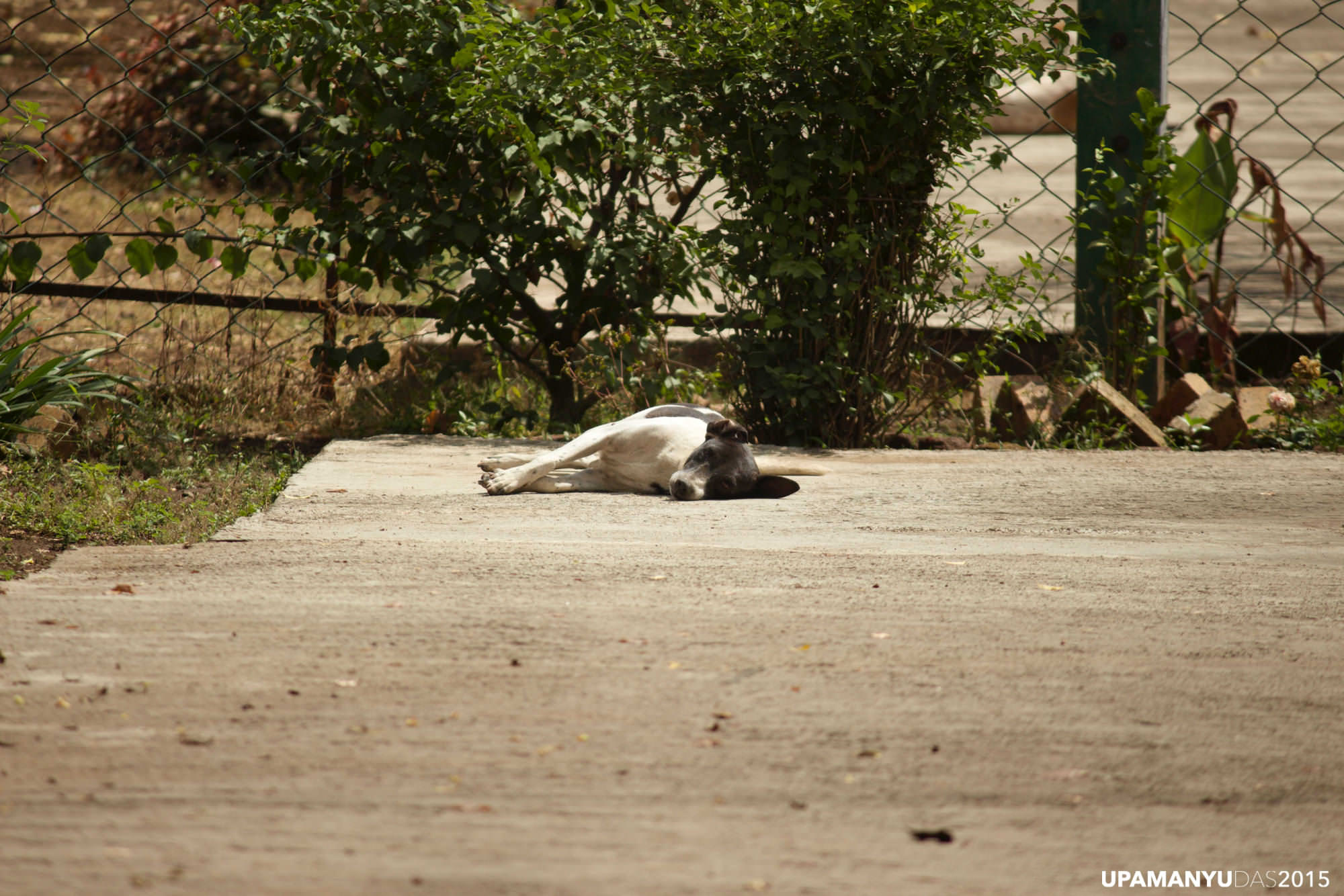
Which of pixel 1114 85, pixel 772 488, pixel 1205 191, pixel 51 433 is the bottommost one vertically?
Result: pixel 772 488

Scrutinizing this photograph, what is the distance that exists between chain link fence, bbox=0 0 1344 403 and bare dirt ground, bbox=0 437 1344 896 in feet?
5.89

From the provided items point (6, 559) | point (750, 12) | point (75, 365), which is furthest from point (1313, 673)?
point (75, 365)

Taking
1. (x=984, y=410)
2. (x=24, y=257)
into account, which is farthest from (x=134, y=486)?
(x=984, y=410)

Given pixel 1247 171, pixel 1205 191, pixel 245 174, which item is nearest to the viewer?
pixel 245 174

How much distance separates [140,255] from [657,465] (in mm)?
2130

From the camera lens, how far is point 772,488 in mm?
3818

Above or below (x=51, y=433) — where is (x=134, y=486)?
below

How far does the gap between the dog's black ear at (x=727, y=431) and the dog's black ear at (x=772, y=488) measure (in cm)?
15

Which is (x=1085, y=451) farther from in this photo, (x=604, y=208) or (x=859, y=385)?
(x=604, y=208)

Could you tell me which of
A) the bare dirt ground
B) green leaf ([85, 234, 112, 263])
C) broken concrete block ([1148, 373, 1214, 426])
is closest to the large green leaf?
broken concrete block ([1148, 373, 1214, 426])

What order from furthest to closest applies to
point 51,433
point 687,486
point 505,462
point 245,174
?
1. point 245,174
2. point 51,433
3. point 505,462
4. point 687,486

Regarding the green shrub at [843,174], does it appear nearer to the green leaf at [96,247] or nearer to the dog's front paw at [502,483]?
the dog's front paw at [502,483]

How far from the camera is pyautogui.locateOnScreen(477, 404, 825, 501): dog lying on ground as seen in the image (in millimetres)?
3752

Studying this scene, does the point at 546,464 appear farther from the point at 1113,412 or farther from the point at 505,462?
the point at 1113,412
